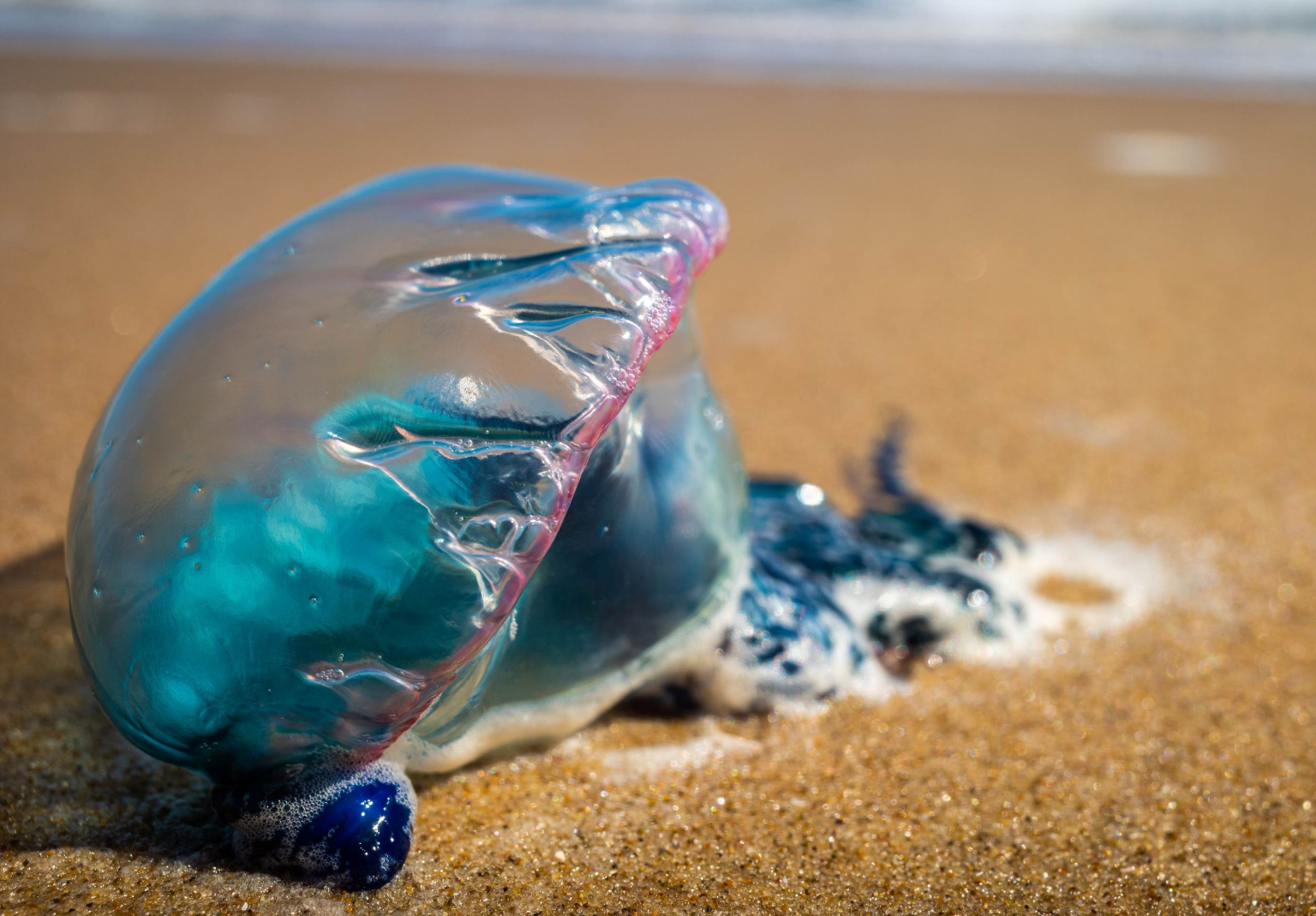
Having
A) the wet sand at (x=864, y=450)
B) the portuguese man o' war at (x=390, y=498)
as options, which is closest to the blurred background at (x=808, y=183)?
the wet sand at (x=864, y=450)

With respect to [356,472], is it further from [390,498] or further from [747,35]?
[747,35]

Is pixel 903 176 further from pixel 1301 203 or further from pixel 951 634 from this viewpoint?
pixel 951 634

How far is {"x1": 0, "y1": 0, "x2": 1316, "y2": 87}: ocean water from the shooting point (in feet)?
23.3

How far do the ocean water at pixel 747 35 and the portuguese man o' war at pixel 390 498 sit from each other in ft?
19.7

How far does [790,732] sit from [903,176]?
3.44 m

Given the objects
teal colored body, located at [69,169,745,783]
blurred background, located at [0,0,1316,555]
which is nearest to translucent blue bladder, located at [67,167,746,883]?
teal colored body, located at [69,169,745,783]

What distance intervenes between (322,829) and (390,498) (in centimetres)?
36

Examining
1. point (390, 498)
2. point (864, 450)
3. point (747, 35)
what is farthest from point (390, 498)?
point (747, 35)

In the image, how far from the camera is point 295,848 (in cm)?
115

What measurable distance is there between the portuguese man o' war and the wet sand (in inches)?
5.4

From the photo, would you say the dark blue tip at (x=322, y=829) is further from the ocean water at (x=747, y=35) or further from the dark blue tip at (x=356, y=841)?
the ocean water at (x=747, y=35)

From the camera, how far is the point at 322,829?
45.3 inches

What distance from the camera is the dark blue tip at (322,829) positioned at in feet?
3.78

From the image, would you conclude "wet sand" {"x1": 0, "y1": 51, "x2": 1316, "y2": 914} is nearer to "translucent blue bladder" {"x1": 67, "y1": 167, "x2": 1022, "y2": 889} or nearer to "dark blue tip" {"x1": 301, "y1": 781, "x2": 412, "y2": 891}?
"dark blue tip" {"x1": 301, "y1": 781, "x2": 412, "y2": 891}
